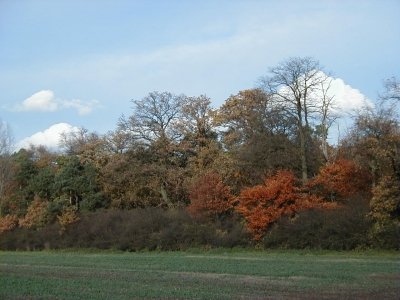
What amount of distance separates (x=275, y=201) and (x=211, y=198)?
7186 millimetres

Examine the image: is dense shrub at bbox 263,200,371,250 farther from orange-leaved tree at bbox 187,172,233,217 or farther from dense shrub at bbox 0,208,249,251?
orange-leaved tree at bbox 187,172,233,217

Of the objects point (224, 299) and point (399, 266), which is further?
point (399, 266)

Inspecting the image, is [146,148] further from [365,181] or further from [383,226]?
[383,226]

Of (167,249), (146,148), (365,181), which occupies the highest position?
(146,148)

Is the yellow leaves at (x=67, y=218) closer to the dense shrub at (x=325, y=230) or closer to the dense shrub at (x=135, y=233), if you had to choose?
the dense shrub at (x=135, y=233)

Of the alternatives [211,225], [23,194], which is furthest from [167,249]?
[23,194]

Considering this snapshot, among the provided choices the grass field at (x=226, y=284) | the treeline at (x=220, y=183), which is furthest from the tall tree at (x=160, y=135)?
the grass field at (x=226, y=284)

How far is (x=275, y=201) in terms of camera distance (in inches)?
1889

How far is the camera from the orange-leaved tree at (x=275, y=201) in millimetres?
47531

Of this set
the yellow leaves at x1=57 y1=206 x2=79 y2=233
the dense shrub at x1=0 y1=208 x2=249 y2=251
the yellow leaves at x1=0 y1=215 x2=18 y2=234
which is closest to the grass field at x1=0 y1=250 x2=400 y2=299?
the dense shrub at x1=0 y1=208 x2=249 y2=251

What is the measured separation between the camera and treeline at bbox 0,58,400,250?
145 ft

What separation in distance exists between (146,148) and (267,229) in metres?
21.6

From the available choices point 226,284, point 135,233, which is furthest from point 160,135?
point 226,284

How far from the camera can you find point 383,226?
1591 inches
